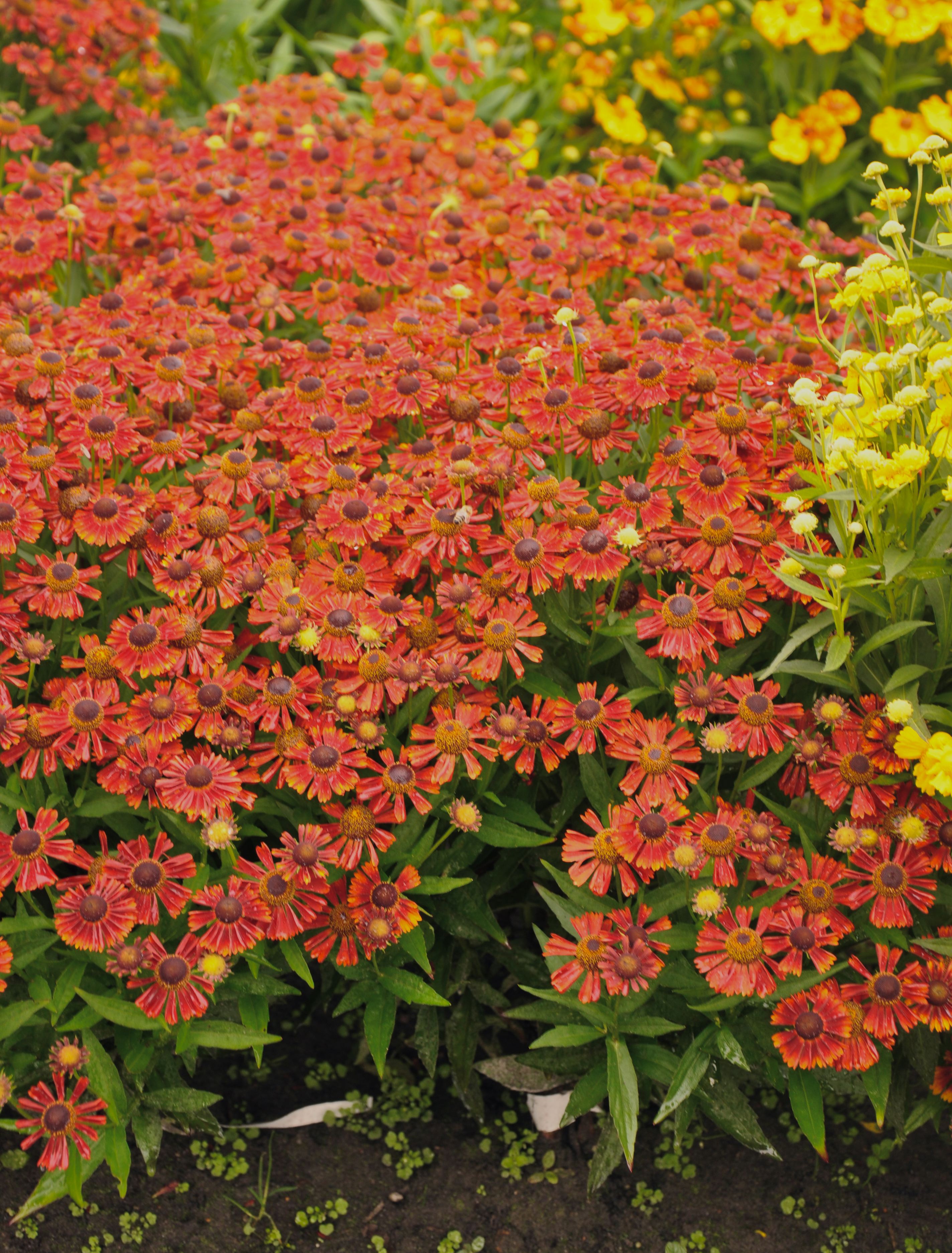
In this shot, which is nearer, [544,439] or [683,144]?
[544,439]

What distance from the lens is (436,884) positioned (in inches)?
78.0

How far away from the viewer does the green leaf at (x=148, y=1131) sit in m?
1.96

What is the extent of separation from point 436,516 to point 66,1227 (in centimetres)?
145

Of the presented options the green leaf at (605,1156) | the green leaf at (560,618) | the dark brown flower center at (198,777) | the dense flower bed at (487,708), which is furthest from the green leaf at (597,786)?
the dark brown flower center at (198,777)

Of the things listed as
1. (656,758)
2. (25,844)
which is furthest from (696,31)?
(25,844)

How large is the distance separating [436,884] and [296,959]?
259 millimetres

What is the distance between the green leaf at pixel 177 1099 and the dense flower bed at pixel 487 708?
12mm

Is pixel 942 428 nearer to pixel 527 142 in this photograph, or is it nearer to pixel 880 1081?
pixel 880 1081

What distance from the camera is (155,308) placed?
2727mm

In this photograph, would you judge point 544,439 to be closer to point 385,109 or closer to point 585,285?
point 585,285

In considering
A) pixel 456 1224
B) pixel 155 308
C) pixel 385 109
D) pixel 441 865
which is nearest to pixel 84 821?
pixel 441 865

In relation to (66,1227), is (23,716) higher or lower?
higher

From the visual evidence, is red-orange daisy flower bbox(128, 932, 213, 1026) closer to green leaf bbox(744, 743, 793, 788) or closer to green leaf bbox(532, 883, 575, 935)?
green leaf bbox(532, 883, 575, 935)

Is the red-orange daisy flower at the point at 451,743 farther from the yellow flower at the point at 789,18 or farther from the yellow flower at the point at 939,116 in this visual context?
the yellow flower at the point at 789,18
